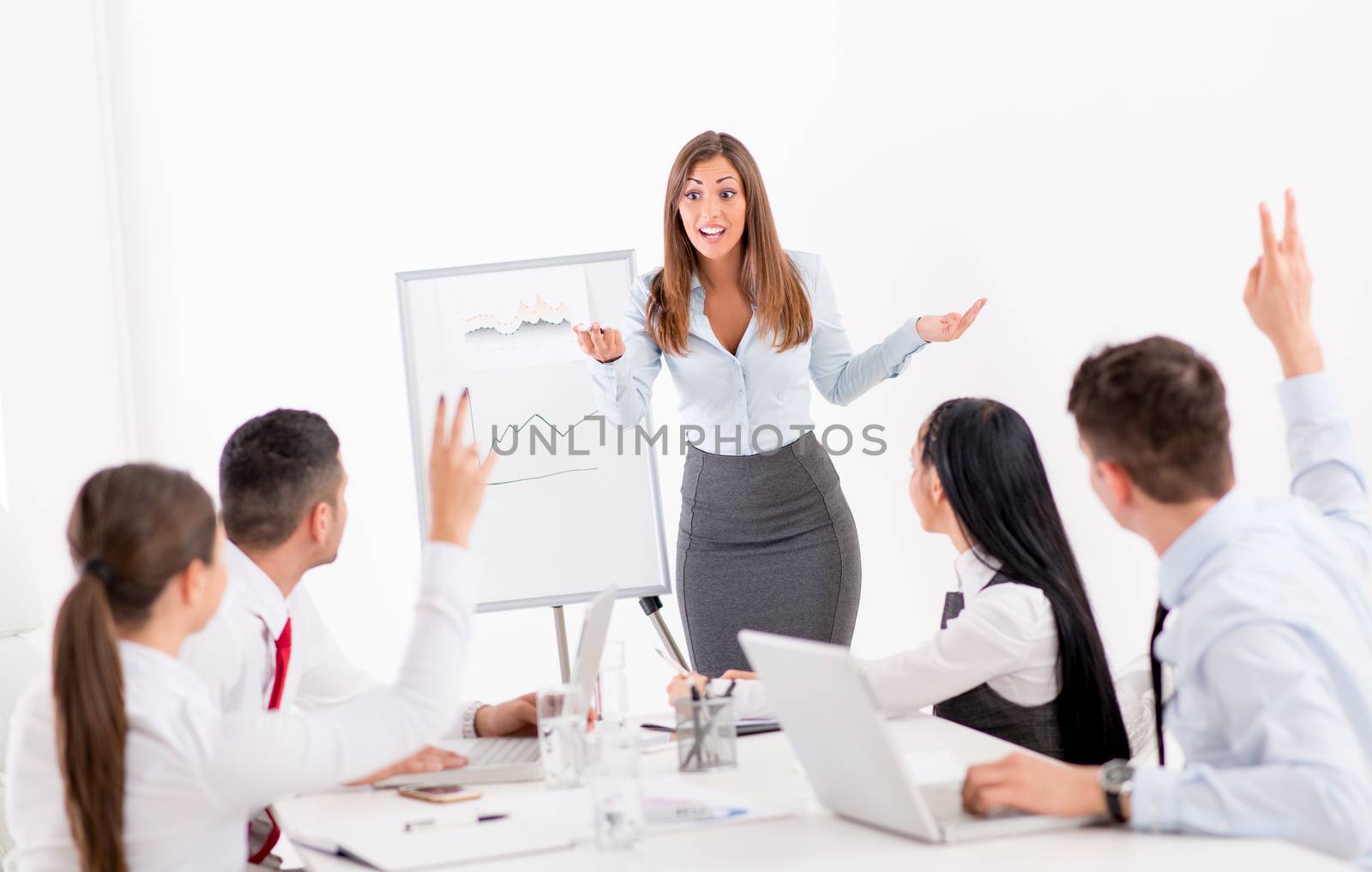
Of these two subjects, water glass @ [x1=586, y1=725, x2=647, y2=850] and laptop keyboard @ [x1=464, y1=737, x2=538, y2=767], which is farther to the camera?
laptop keyboard @ [x1=464, y1=737, x2=538, y2=767]

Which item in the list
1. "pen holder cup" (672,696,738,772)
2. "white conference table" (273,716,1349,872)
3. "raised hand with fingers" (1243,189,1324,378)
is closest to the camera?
"white conference table" (273,716,1349,872)

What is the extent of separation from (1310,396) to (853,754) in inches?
31.0

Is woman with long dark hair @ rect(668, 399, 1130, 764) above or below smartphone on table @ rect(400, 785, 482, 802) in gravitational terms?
above

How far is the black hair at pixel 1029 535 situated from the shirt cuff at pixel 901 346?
115cm

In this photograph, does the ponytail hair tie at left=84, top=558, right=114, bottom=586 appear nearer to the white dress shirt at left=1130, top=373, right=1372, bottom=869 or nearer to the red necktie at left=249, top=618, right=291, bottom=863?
the red necktie at left=249, top=618, right=291, bottom=863

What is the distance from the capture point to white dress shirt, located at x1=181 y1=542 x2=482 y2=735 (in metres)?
1.72

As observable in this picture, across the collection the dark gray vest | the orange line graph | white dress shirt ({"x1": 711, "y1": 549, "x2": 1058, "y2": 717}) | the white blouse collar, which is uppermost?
the orange line graph

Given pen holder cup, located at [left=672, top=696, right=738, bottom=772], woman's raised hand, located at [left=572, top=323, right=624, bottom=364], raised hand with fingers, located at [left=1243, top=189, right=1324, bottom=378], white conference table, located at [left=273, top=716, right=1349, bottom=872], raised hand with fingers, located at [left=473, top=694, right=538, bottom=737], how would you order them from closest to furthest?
1. white conference table, located at [left=273, top=716, right=1349, bottom=872]
2. raised hand with fingers, located at [left=1243, top=189, right=1324, bottom=378]
3. pen holder cup, located at [left=672, top=696, right=738, bottom=772]
4. raised hand with fingers, located at [left=473, top=694, right=538, bottom=737]
5. woman's raised hand, located at [left=572, top=323, right=624, bottom=364]

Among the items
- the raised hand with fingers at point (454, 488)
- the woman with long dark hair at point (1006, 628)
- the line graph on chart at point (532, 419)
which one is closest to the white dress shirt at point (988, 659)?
the woman with long dark hair at point (1006, 628)

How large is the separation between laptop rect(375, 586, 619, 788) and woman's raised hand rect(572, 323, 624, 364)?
1055mm

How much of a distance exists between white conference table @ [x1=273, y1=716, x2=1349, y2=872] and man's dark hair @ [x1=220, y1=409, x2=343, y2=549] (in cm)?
43

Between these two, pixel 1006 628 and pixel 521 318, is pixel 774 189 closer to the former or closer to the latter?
pixel 521 318

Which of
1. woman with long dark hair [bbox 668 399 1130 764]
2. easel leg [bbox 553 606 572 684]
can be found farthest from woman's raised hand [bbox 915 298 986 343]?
easel leg [bbox 553 606 572 684]

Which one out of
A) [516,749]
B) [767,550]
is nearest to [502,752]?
[516,749]
